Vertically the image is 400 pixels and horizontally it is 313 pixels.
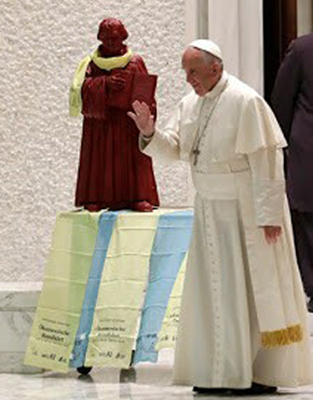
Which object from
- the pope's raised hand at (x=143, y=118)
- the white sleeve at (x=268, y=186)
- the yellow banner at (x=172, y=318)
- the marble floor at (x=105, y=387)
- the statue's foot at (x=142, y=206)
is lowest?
the marble floor at (x=105, y=387)

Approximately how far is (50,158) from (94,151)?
7.66 ft

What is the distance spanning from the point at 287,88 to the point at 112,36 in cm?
157

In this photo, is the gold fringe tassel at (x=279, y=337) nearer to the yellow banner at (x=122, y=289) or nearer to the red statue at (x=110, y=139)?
the yellow banner at (x=122, y=289)

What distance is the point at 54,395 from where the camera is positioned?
6793 millimetres

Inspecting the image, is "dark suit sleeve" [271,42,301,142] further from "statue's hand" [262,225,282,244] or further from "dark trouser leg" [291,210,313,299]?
"statue's hand" [262,225,282,244]

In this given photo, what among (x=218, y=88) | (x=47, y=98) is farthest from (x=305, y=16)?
(x=218, y=88)

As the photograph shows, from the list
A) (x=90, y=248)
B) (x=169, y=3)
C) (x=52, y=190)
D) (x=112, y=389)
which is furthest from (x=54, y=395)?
(x=169, y=3)

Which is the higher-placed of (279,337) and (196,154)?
(196,154)

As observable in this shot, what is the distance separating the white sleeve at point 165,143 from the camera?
6879mm

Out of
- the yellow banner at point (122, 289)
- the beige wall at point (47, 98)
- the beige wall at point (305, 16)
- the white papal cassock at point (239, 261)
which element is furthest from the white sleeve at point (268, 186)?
the beige wall at point (305, 16)

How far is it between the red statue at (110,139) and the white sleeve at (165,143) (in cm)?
40

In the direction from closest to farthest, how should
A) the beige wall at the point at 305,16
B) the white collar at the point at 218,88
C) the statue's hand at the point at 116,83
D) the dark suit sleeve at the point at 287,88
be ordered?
the white collar at the point at 218,88 < the statue's hand at the point at 116,83 < the dark suit sleeve at the point at 287,88 < the beige wall at the point at 305,16

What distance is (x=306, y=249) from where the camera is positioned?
8641 millimetres

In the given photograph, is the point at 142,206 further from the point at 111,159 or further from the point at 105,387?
the point at 105,387
